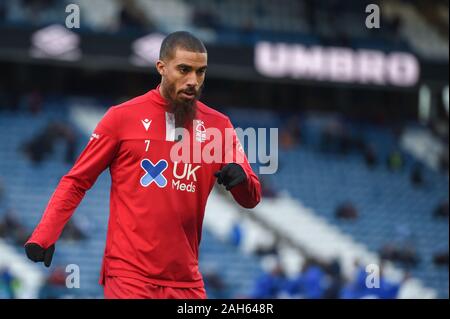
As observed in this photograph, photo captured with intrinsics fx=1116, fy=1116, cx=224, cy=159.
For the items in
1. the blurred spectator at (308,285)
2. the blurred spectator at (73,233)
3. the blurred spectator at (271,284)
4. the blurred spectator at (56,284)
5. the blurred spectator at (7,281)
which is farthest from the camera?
the blurred spectator at (73,233)

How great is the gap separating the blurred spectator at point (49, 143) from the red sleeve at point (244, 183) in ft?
50.0

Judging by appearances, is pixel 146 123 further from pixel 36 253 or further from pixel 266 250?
pixel 266 250

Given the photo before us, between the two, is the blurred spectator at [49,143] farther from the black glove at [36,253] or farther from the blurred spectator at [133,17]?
the black glove at [36,253]

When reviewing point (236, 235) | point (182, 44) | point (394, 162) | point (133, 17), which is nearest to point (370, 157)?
point (394, 162)

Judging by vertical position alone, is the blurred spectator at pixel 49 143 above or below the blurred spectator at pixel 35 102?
below

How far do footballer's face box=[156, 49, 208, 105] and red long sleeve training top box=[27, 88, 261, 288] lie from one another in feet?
0.67

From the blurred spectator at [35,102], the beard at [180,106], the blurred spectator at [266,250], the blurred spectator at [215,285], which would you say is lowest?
the blurred spectator at [215,285]

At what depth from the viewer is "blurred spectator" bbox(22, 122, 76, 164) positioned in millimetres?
21141

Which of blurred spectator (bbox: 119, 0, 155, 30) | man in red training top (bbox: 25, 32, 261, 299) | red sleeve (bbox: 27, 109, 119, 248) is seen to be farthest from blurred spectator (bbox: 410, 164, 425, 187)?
red sleeve (bbox: 27, 109, 119, 248)

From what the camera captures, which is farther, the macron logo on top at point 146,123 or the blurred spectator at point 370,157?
the blurred spectator at point 370,157

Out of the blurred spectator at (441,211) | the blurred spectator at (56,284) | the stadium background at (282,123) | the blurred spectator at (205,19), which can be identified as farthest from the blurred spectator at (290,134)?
the blurred spectator at (56,284)

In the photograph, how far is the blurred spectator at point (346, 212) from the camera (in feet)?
73.6

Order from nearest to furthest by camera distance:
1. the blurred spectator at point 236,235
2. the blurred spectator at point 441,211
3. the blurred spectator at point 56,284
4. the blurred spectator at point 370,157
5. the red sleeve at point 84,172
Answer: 1. the red sleeve at point 84,172
2. the blurred spectator at point 56,284
3. the blurred spectator at point 236,235
4. the blurred spectator at point 441,211
5. the blurred spectator at point 370,157

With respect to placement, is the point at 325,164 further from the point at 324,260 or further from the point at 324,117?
the point at 324,260
